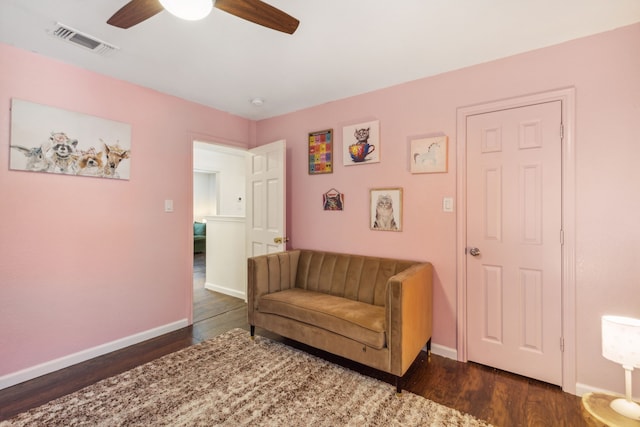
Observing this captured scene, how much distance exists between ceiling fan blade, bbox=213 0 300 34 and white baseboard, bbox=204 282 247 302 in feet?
11.2

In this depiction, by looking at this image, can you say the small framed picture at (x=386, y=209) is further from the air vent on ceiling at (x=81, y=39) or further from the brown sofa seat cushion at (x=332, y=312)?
the air vent on ceiling at (x=81, y=39)

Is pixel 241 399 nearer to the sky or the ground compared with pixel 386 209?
nearer to the ground

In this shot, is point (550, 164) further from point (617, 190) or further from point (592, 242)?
point (592, 242)

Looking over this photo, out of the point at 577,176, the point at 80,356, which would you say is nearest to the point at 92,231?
the point at 80,356

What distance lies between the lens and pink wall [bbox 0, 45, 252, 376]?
2.16 meters

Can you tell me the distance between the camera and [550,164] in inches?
82.4

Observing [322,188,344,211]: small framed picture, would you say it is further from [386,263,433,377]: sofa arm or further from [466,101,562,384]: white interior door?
[466,101,562,384]: white interior door

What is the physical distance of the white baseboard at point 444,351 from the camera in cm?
249

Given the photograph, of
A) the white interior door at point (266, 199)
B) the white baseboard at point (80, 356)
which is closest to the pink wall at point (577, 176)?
the white interior door at point (266, 199)

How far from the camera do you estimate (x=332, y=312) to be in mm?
2307

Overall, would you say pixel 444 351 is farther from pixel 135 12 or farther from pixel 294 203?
pixel 135 12

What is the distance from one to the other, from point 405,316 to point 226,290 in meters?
3.10

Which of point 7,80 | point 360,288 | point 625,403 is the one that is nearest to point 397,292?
point 360,288

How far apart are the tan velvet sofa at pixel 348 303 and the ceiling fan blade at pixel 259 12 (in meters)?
1.66
